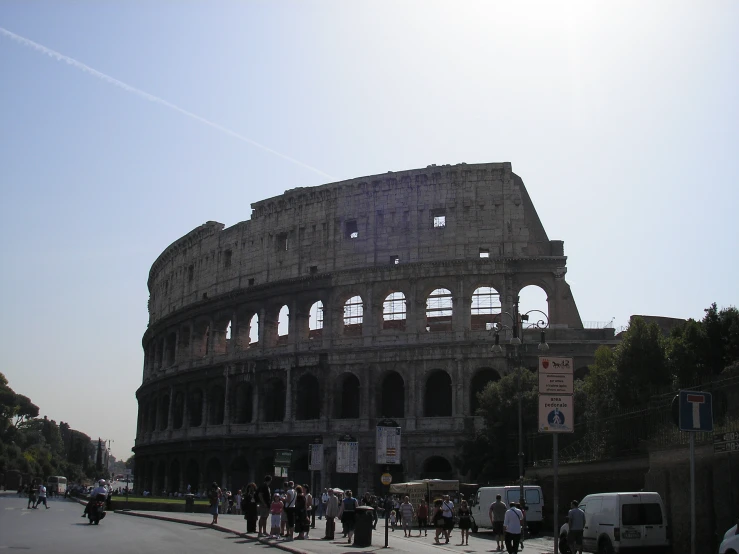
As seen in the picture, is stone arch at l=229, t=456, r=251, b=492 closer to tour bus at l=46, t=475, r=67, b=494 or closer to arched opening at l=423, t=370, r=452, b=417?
arched opening at l=423, t=370, r=452, b=417

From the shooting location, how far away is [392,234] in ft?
151

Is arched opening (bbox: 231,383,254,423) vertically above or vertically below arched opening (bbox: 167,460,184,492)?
above

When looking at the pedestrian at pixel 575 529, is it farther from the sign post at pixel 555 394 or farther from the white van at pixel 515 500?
the white van at pixel 515 500

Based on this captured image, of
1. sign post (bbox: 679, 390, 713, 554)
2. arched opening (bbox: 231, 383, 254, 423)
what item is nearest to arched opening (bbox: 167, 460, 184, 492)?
arched opening (bbox: 231, 383, 254, 423)

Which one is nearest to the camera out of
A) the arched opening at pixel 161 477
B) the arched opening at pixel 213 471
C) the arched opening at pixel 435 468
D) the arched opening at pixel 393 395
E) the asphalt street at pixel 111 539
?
the asphalt street at pixel 111 539

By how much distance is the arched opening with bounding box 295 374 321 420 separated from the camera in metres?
47.2

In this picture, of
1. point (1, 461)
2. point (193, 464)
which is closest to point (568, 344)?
point (193, 464)

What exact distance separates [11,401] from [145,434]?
43.6m

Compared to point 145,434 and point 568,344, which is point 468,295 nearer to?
point 568,344

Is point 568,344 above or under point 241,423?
above

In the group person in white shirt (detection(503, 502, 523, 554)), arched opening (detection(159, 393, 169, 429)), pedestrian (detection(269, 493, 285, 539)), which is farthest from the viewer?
arched opening (detection(159, 393, 169, 429))

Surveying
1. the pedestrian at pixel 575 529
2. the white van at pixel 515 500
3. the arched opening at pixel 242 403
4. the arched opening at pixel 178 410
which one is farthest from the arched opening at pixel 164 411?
the pedestrian at pixel 575 529

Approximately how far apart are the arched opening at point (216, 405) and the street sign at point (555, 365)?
133 ft

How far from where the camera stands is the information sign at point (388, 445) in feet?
69.4
